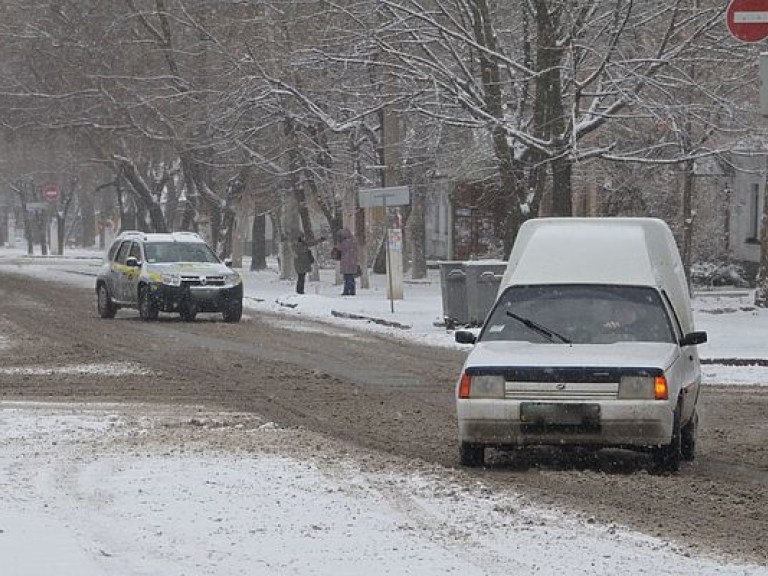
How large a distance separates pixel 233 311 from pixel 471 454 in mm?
19007

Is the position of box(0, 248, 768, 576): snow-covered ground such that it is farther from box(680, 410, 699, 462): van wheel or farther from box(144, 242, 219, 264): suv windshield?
box(144, 242, 219, 264): suv windshield

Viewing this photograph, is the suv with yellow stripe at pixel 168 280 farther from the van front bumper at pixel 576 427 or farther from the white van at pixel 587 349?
the van front bumper at pixel 576 427

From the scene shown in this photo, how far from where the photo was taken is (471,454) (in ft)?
40.0

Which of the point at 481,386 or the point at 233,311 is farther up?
the point at 481,386

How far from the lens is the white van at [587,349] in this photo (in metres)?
11.9

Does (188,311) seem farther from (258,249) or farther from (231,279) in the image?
(258,249)

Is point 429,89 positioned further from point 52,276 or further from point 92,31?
point 52,276

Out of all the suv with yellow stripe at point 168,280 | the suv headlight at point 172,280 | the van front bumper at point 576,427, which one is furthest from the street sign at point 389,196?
the van front bumper at point 576,427

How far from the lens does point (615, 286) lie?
1334cm

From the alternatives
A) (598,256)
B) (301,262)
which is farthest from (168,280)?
(598,256)

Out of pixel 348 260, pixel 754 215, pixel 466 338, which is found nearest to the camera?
pixel 466 338

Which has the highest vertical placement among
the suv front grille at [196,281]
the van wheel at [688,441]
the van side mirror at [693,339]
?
the van side mirror at [693,339]

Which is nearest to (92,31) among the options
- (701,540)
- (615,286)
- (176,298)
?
(176,298)

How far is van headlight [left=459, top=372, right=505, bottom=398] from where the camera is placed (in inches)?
474
